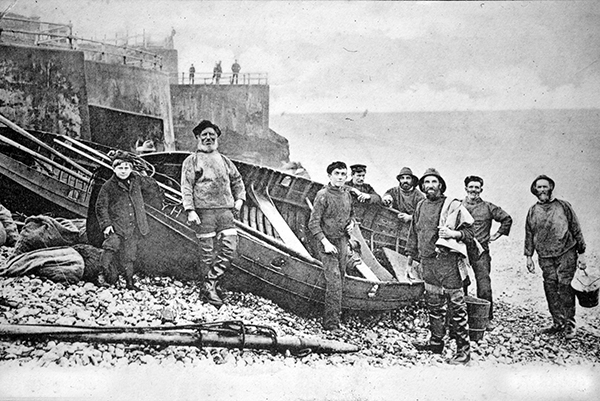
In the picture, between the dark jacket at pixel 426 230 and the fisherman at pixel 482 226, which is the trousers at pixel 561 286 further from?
the dark jacket at pixel 426 230

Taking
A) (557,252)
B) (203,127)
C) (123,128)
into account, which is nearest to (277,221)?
(203,127)

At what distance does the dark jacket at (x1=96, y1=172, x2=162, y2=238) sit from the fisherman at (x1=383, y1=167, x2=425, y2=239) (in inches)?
63.9

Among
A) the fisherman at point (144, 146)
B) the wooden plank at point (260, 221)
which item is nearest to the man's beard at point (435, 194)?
the wooden plank at point (260, 221)

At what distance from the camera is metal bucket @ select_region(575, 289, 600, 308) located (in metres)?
3.84

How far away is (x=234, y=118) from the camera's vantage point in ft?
12.6

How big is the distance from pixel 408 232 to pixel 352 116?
2.97 feet

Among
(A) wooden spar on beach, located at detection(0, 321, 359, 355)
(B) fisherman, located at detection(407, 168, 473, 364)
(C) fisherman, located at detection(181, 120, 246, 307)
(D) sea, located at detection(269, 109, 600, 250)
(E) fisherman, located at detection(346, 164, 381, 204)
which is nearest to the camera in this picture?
(A) wooden spar on beach, located at detection(0, 321, 359, 355)

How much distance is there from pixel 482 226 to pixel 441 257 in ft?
1.32

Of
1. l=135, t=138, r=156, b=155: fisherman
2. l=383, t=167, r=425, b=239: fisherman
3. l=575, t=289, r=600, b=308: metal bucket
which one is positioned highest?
l=135, t=138, r=156, b=155: fisherman

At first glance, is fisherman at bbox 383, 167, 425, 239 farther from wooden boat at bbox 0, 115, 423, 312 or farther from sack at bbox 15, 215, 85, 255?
sack at bbox 15, 215, 85, 255

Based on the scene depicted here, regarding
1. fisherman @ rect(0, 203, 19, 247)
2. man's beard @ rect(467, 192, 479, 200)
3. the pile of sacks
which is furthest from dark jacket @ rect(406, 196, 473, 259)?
fisherman @ rect(0, 203, 19, 247)

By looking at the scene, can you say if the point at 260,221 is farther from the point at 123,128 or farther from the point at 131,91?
the point at 131,91

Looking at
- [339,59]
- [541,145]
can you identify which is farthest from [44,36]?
[541,145]

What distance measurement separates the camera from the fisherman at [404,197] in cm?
373
